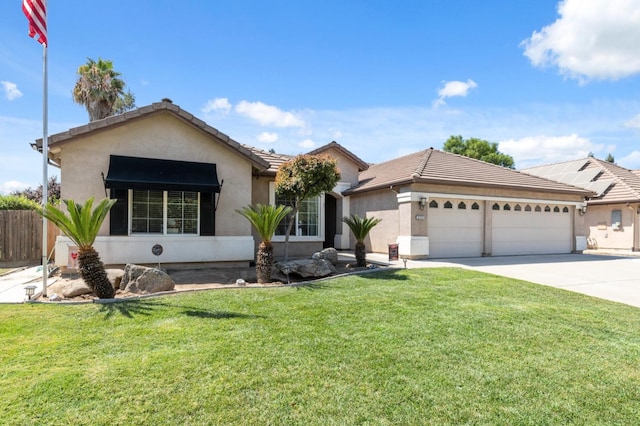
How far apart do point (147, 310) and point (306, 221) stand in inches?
398

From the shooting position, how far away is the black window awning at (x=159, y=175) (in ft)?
36.2

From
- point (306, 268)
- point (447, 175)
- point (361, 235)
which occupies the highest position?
point (447, 175)

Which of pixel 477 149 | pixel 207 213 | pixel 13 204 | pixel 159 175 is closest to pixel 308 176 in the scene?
pixel 207 213

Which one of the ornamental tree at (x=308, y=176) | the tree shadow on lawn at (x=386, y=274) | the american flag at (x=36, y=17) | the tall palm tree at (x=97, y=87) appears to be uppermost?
the tall palm tree at (x=97, y=87)

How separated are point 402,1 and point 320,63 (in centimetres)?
476

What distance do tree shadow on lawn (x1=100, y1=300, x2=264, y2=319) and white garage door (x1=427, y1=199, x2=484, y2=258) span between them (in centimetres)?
1197

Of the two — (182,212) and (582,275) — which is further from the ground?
(182,212)

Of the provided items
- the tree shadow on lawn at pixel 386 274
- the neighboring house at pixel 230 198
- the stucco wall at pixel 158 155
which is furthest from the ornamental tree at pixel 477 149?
the stucco wall at pixel 158 155

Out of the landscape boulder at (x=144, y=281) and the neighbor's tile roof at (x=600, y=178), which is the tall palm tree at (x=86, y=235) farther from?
the neighbor's tile roof at (x=600, y=178)

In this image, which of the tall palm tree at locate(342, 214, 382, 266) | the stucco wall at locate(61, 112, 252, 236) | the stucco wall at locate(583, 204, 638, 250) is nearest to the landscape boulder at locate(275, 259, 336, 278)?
the tall palm tree at locate(342, 214, 382, 266)

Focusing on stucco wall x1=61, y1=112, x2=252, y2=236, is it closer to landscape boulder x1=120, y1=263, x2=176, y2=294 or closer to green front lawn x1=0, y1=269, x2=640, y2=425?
landscape boulder x1=120, y1=263, x2=176, y2=294

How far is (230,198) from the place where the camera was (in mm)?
13031

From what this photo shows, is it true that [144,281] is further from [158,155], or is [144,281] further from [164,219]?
[158,155]

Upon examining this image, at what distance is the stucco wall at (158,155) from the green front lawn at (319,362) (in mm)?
5398
